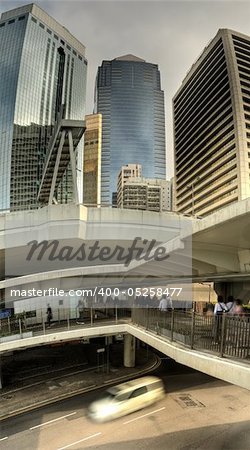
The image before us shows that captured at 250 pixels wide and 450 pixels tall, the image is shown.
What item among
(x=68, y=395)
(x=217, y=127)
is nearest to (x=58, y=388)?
(x=68, y=395)

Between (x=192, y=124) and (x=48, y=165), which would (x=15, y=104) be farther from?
(x=48, y=165)

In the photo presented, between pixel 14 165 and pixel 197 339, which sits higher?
pixel 14 165

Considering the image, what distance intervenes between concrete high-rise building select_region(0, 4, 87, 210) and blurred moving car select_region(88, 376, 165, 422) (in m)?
93.1

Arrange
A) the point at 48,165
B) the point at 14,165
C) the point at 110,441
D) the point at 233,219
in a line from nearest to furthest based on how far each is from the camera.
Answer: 1. the point at 233,219
2. the point at 110,441
3. the point at 48,165
4. the point at 14,165

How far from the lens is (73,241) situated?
24.8 meters

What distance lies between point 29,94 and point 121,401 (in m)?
126

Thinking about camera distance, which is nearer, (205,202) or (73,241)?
(73,241)

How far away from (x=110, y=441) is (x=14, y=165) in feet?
373

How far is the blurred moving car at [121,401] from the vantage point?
760 inches

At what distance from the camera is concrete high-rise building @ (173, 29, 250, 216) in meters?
112

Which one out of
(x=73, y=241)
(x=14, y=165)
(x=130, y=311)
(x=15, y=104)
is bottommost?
(x=130, y=311)

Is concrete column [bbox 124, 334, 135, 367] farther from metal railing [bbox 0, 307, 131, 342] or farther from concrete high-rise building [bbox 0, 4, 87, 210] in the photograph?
concrete high-rise building [bbox 0, 4, 87, 210]

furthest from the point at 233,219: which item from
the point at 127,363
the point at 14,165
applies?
the point at 14,165

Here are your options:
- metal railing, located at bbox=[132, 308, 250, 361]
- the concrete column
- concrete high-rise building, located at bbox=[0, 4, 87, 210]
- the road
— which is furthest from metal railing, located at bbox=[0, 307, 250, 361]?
concrete high-rise building, located at bbox=[0, 4, 87, 210]
